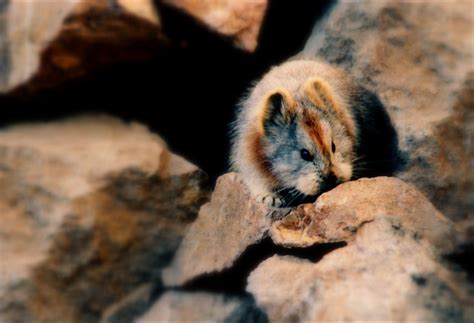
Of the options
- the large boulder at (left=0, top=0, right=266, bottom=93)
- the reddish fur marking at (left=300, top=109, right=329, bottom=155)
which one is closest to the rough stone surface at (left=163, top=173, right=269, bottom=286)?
the reddish fur marking at (left=300, top=109, right=329, bottom=155)

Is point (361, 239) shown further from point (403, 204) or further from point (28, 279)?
point (28, 279)

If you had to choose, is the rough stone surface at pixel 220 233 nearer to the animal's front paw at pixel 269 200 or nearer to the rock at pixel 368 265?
the animal's front paw at pixel 269 200

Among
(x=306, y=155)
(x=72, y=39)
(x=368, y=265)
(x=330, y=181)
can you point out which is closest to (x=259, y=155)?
(x=306, y=155)

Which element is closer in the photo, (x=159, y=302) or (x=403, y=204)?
(x=403, y=204)

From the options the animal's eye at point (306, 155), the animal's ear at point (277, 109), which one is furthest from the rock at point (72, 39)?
the animal's eye at point (306, 155)

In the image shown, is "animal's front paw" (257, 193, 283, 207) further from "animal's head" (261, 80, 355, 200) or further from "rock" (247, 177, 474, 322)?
"rock" (247, 177, 474, 322)

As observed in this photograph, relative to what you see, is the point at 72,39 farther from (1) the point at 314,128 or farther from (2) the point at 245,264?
(2) the point at 245,264

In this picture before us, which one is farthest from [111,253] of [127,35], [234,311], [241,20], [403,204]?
[403,204]
